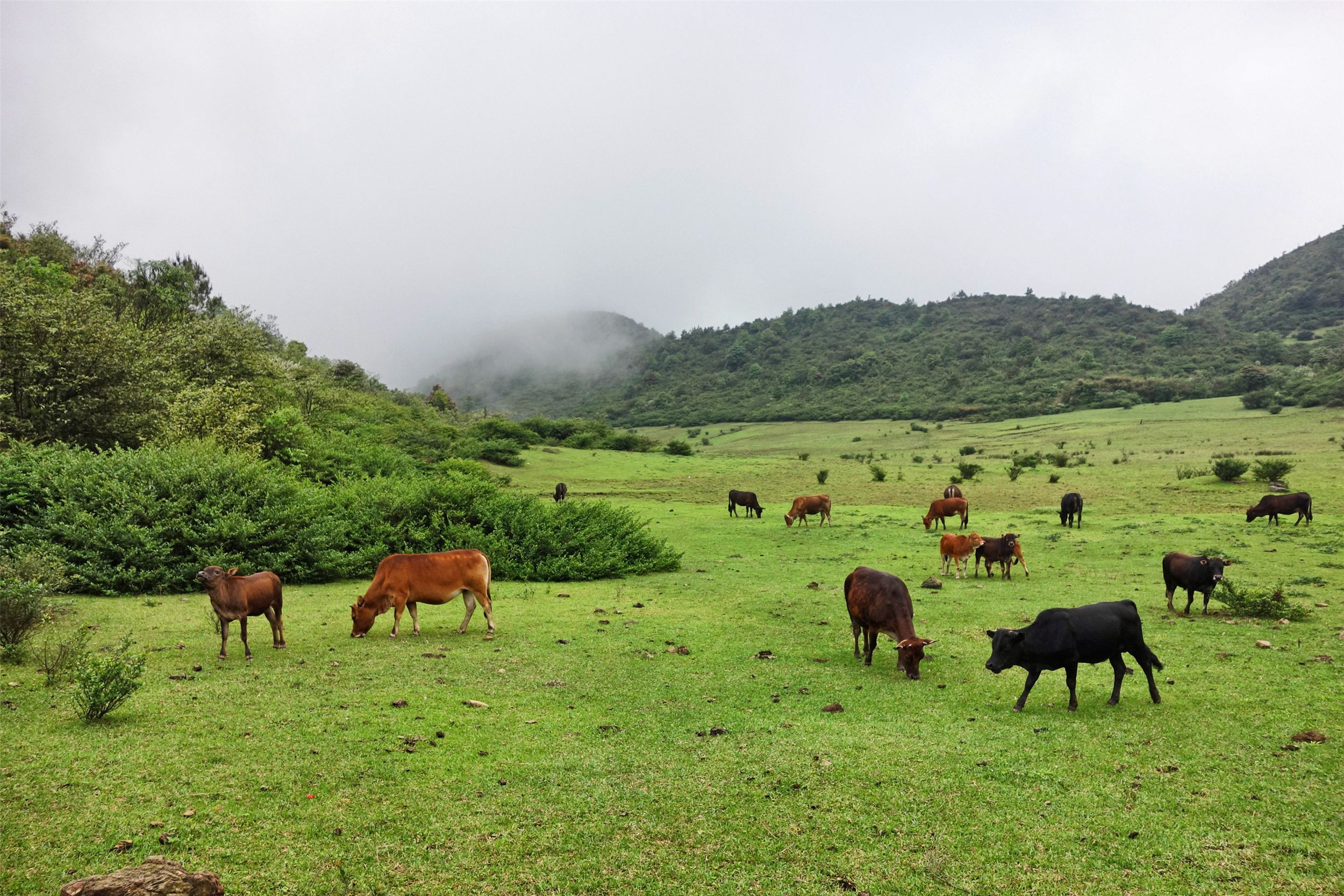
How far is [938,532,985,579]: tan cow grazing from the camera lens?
17766mm

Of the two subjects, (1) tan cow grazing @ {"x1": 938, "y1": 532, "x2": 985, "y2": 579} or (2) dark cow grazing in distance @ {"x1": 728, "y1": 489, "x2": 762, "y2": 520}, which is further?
(2) dark cow grazing in distance @ {"x1": 728, "y1": 489, "x2": 762, "y2": 520}

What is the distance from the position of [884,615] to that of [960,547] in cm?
871

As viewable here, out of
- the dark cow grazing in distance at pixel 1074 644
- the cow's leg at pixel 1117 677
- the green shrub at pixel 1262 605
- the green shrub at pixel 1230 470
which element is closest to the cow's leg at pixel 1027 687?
the dark cow grazing in distance at pixel 1074 644

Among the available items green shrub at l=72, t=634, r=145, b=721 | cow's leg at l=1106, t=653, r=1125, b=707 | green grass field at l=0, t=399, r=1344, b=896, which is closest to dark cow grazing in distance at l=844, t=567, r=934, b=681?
green grass field at l=0, t=399, r=1344, b=896

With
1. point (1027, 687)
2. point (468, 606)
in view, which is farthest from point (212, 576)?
point (1027, 687)

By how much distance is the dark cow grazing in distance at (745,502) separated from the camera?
104 feet

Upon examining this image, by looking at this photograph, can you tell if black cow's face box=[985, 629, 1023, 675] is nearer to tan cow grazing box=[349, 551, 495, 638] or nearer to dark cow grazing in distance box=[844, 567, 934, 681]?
dark cow grazing in distance box=[844, 567, 934, 681]

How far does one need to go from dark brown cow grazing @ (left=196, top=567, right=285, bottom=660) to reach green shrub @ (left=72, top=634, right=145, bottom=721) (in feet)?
7.21

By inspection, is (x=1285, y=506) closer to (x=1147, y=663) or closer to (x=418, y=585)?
(x=1147, y=663)

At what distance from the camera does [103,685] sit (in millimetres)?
6789

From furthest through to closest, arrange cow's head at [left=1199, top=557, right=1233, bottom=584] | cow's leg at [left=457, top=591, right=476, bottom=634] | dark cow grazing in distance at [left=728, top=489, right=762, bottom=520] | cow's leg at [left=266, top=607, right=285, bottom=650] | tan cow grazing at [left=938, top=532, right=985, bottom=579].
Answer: dark cow grazing in distance at [left=728, top=489, right=762, bottom=520], tan cow grazing at [left=938, top=532, right=985, bottom=579], cow's head at [left=1199, top=557, right=1233, bottom=584], cow's leg at [left=457, top=591, right=476, bottom=634], cow's leg at [left=266, top=607, right=285, bottom=650]

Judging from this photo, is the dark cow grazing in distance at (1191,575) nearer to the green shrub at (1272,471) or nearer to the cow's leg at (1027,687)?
the cow's leg at (1027,687)

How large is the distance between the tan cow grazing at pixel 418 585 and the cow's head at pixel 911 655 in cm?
648

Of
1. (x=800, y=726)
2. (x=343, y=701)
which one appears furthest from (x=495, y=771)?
(x=800, y=726)
